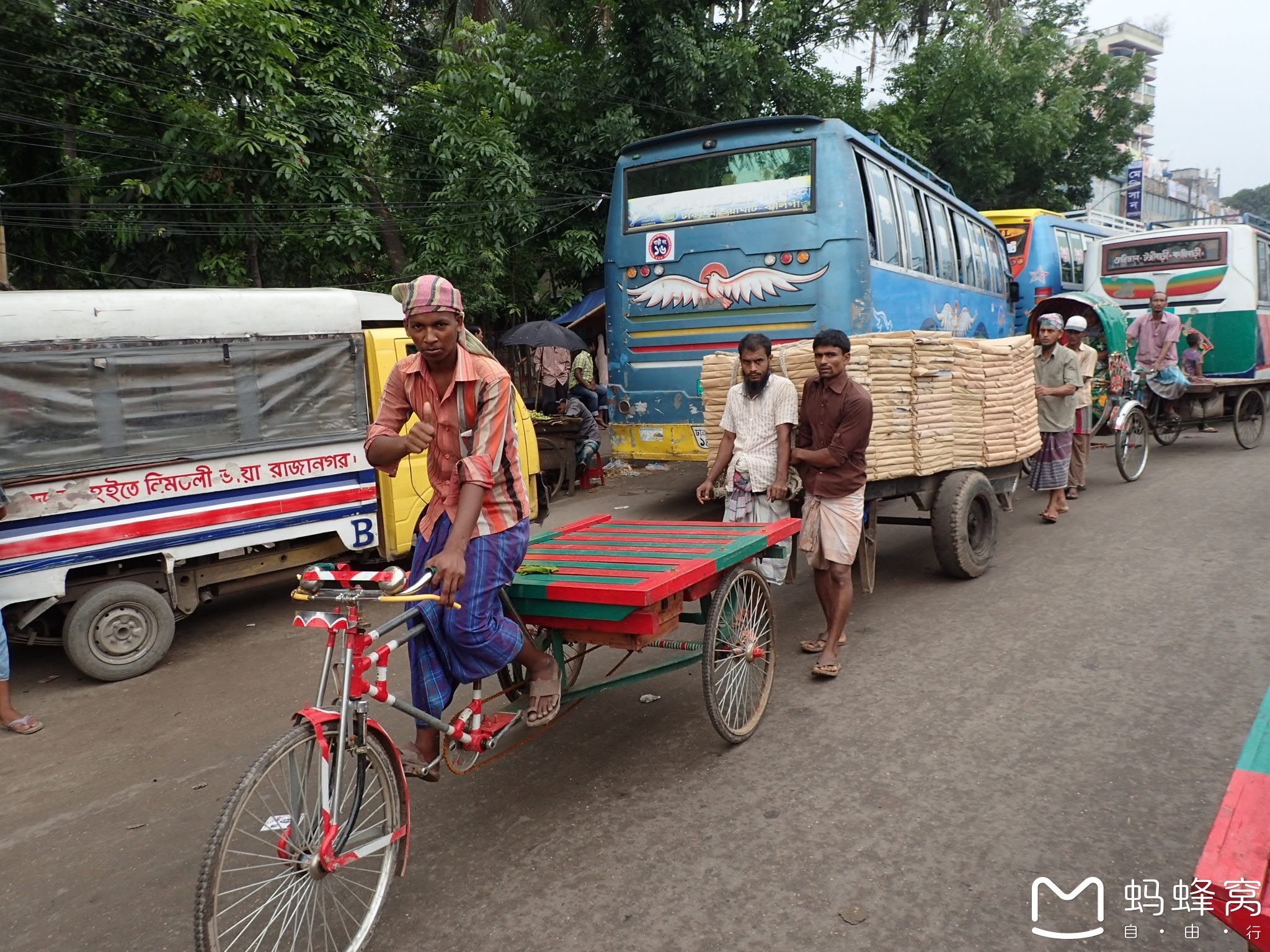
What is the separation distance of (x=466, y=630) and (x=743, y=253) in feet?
19.1

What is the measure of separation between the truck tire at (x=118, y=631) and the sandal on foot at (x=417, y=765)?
10.1 feet

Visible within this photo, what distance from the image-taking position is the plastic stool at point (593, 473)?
1125cm

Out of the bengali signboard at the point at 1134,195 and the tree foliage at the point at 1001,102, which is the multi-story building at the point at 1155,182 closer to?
the bengali signboard at the point at 1134,195

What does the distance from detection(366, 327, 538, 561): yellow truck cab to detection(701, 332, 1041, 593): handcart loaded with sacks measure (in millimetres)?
2175

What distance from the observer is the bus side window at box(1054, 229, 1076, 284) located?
51.5ft

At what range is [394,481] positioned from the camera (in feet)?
20.7

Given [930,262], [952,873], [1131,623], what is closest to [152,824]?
[952,873]

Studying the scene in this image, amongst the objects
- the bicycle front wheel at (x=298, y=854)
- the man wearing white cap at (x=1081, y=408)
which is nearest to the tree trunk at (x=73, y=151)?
the bicycle front wheel at (x=298, y=854)

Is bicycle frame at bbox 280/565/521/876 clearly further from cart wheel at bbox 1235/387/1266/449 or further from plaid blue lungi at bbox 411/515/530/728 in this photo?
cart wheel at bbox 1235/387/1266/449

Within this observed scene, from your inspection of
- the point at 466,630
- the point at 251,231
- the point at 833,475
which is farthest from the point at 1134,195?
the point at 466,630

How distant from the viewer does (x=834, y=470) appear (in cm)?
466

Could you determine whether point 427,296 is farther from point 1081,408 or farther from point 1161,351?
point 1161,351

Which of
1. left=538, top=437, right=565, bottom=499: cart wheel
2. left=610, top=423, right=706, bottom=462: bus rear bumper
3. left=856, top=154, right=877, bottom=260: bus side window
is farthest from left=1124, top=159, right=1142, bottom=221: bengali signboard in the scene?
left=610, top=423, right=706, bottom=462: bus rear bumper

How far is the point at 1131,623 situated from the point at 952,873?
289 cm
